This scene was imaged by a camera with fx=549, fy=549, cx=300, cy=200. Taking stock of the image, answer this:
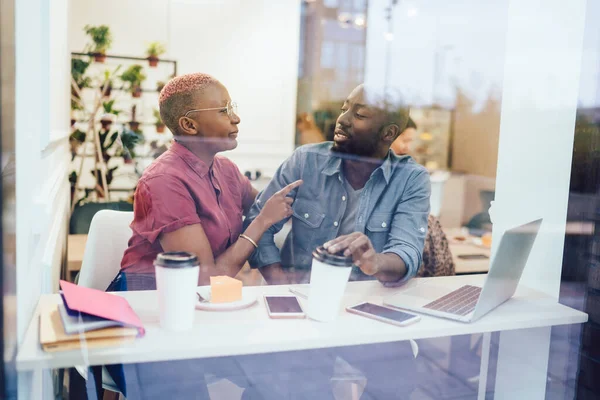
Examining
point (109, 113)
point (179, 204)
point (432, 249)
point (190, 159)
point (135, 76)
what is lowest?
point (432, 249)

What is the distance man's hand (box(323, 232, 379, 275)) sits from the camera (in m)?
1.14

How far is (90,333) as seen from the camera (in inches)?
35.8

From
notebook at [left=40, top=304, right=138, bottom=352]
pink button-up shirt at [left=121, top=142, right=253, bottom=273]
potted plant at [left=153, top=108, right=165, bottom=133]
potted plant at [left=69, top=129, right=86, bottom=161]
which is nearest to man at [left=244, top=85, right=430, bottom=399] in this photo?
pink button-up shirt at [left=121, top=142, right=253, bottom=273]

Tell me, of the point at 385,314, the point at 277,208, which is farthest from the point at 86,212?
the point at 385,314

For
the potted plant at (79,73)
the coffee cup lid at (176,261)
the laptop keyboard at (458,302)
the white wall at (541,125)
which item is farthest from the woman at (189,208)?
the white wall at (541,125)

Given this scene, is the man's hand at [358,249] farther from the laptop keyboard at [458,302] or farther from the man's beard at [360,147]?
the man's beard at [360,147]

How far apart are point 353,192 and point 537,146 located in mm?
540

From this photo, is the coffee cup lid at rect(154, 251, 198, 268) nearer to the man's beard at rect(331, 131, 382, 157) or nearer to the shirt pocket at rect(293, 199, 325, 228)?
the shirt pocket at rect(293, 199, 325, 228)

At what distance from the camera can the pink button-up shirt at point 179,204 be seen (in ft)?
4.18

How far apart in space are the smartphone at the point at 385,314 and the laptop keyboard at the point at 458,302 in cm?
8

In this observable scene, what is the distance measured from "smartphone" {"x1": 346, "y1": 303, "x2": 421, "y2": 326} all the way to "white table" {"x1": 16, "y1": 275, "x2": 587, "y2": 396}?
1 cm

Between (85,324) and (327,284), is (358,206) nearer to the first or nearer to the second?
(327,284)

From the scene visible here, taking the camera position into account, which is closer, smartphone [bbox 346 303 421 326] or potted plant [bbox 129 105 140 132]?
smartphone [bbox 346 303 421 326]

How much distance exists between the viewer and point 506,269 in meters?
1.25
